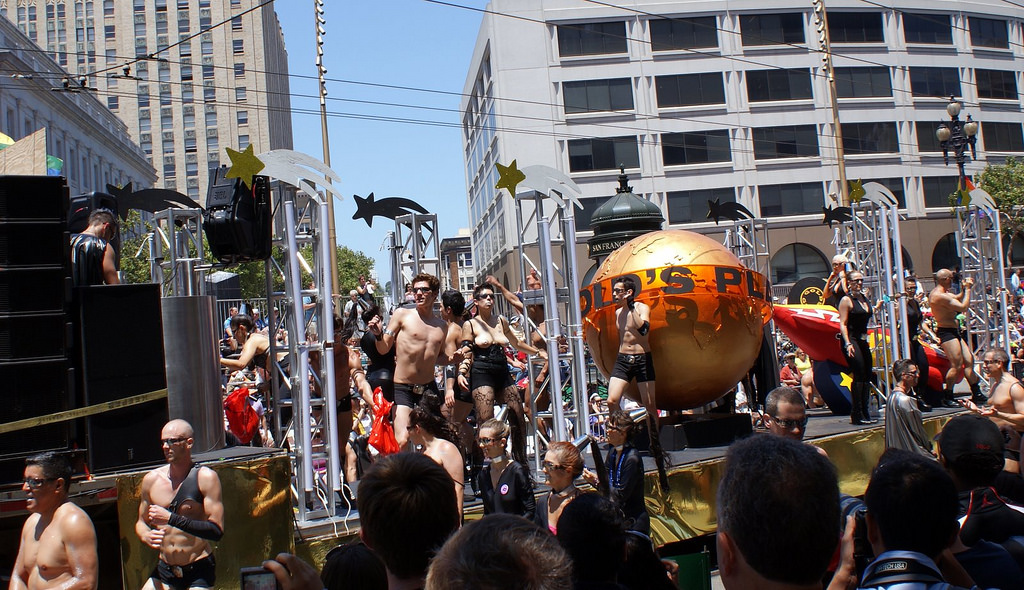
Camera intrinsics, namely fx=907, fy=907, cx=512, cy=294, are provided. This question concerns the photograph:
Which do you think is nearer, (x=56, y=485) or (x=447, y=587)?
(x=447, y=587)

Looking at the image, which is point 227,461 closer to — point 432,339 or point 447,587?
point 432,339

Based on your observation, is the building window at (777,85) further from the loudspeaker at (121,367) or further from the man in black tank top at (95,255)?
the loudspeaker at (121,367)

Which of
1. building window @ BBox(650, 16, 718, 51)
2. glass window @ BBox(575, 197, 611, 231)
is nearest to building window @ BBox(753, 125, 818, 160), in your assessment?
building window @ BBox(650, 16, 718, 51)

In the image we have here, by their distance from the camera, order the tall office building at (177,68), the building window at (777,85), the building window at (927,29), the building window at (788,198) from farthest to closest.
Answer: the tall office building at (177,68) < the building window at (927,29) < the building window at (777,85) < the building window at (788,198)

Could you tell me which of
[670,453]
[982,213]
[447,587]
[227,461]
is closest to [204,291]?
[227,461]

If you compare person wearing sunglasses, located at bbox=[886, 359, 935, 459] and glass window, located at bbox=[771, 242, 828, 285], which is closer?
person wearing sunglasses, located at bbox=[886, 359, 935, 459]

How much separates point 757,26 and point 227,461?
38.5m

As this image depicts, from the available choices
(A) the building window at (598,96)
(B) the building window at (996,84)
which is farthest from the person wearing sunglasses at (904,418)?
(B) the building window at (996,84)

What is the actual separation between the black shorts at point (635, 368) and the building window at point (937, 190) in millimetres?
Answer: 36731

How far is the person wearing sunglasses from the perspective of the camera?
8078 mm

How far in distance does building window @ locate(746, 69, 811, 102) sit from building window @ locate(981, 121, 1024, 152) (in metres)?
9.37

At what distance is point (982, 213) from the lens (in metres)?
14.9

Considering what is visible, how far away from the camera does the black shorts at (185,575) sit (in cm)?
537

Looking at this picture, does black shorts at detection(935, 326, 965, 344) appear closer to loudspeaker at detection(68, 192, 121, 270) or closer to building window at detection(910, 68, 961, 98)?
loudspeaker at detection(68, 192, 121, 270)
